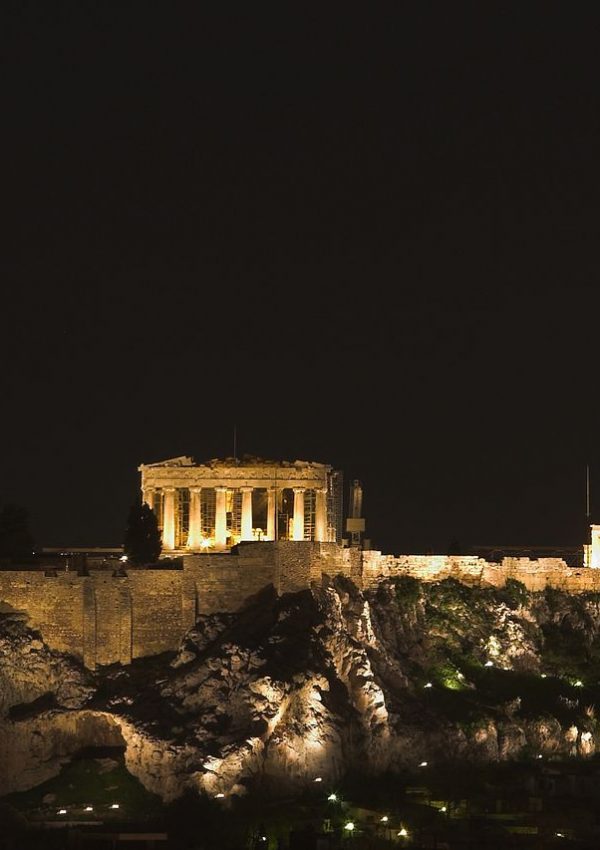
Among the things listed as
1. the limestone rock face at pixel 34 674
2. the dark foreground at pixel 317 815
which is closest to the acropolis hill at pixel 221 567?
the limestone rock face at pixel 34 674

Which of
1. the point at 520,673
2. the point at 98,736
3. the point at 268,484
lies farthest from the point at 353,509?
the point at 98,736

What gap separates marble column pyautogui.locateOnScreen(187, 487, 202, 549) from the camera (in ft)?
465

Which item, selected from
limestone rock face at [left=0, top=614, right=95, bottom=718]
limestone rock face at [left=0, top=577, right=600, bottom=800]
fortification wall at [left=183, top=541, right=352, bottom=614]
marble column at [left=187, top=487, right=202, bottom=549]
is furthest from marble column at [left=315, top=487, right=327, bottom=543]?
limestone rock face at [left=0, top=614, right=95, bottom=718]

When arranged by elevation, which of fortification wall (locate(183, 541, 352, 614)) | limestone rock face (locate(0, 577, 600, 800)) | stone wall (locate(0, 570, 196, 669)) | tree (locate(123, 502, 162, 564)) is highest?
tree (locate(123, 502, 162, 564))

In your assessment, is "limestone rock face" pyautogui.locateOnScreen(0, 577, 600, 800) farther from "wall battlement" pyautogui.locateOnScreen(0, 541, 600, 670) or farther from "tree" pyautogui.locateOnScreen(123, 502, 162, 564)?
"tree" pyautogui.locateOnScreen(123, 502, 162, 564)

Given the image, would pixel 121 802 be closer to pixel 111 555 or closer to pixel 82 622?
pixel 82 622

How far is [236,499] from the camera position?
143 meters

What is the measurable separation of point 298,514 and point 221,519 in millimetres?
3720

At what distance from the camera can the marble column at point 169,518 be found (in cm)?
14175

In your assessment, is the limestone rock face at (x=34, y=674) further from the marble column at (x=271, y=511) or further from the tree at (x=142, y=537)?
the marble column at (x=271, y=511)

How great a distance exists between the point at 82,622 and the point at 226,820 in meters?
13.5

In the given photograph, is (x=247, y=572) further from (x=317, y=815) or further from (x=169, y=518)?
(x=169, y=518)

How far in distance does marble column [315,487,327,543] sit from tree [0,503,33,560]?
13.9 meters

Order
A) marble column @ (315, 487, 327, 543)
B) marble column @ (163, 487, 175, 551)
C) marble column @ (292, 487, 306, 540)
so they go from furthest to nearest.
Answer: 1. marble column @ (315, 487, 327, 543)
2. marble column @ (292, 487, 306, 540)
3. marble column @ (163, 487, 175, 551)
